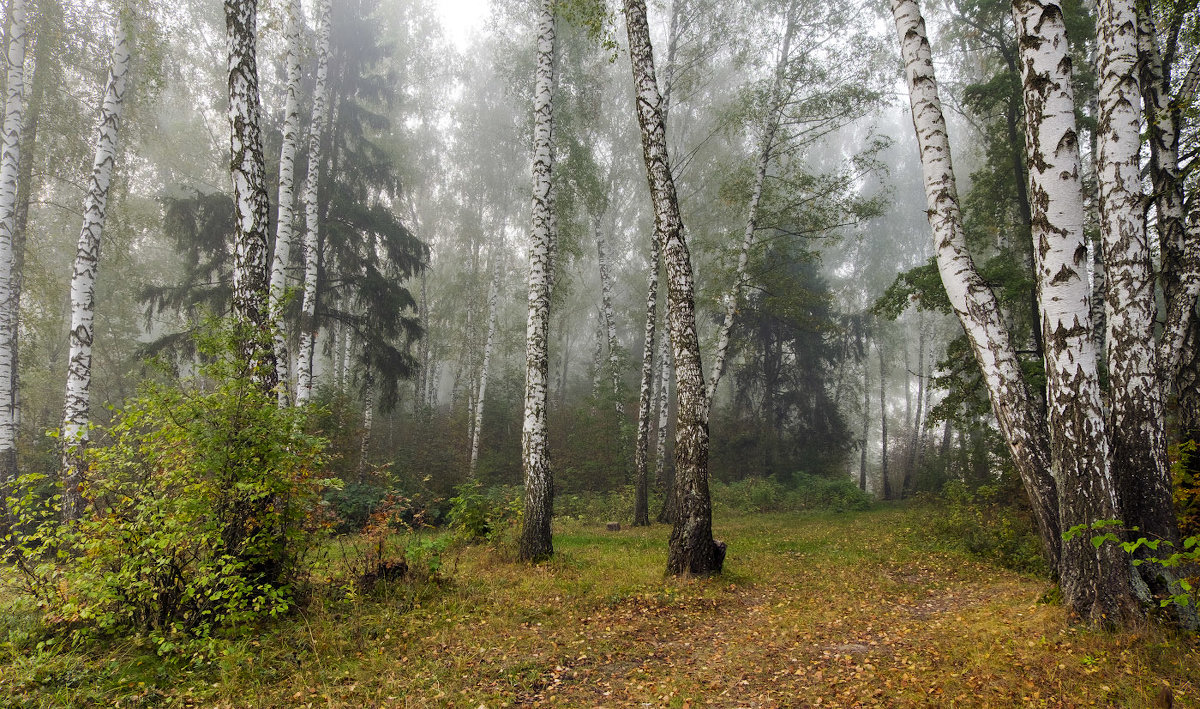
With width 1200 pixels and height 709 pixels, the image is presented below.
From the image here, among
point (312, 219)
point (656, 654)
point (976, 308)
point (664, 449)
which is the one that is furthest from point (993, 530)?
point (312, 219)

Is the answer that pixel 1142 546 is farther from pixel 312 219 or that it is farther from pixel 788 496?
pixel 788 496

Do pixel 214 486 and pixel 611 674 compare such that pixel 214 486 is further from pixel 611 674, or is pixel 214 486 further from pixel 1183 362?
pixel 1183 362

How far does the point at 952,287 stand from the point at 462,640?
5.47 metres

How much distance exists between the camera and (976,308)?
4895 mm

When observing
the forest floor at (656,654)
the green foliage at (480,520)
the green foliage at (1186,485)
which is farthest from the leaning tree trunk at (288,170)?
the green foliage at (1186,485)

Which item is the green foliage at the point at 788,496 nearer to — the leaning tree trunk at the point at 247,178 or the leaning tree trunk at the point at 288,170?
the leaning tree trunk at the point at 288,170

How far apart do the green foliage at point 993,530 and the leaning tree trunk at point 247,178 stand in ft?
33.6

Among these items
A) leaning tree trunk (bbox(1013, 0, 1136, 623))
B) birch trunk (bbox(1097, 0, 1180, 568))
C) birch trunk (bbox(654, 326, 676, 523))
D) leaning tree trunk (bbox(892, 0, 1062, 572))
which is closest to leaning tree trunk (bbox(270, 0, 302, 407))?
birch trunk (bbox(654, 326, 676, 523))

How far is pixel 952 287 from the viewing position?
512 centimetres

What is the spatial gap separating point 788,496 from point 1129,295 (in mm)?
15898

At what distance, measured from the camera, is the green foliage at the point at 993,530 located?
8.02 m

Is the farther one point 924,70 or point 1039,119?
point 924,70

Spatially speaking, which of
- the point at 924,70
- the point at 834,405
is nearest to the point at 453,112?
the point at 834,405

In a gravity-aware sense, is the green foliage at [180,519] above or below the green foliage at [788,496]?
above
